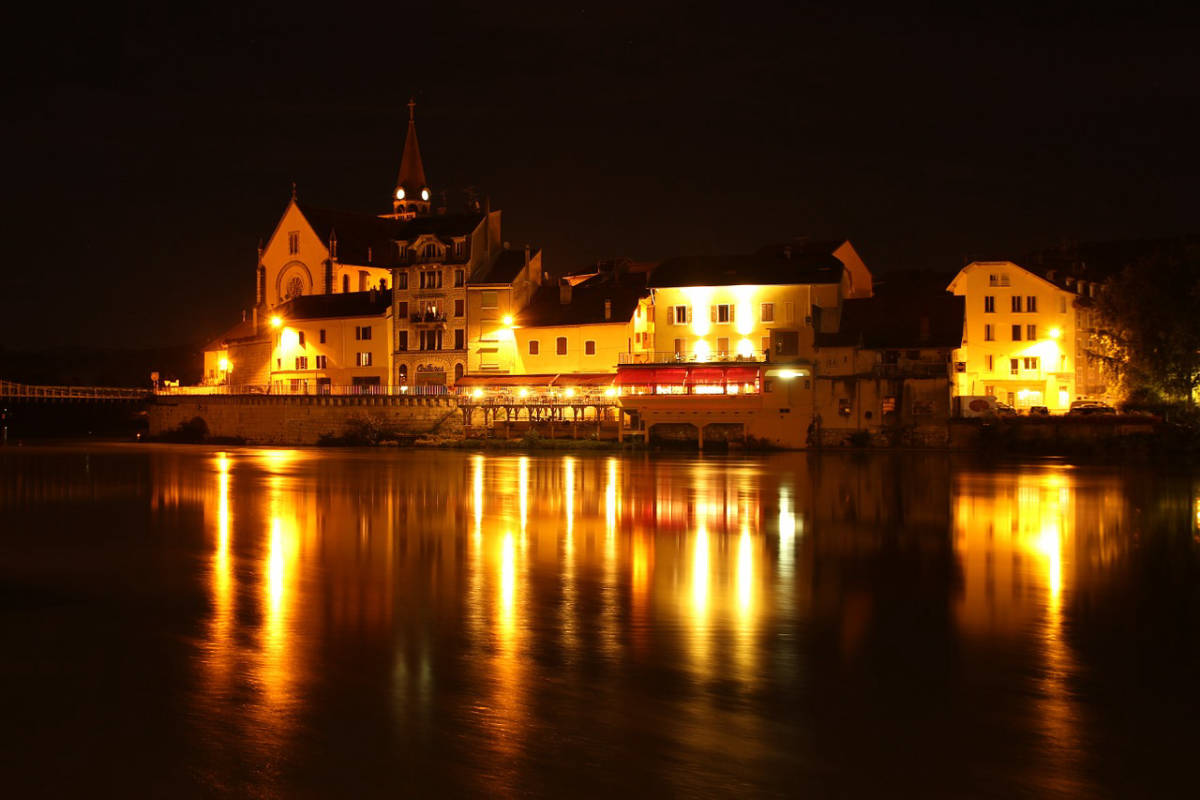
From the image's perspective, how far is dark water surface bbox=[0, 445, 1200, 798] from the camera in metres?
9.23

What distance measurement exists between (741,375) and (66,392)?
6681cm

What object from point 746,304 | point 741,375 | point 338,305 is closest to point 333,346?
point 338,305

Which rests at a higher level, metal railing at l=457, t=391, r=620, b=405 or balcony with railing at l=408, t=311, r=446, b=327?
balcony with railing at l=408, t=311, r=446, b=327

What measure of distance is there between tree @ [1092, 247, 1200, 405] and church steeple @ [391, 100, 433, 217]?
65.3 metres

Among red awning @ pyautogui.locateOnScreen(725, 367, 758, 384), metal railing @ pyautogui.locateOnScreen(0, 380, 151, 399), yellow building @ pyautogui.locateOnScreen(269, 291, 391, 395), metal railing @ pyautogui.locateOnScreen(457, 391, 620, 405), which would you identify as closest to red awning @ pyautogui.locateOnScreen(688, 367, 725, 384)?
red awning @ pyautogui.locateOnScreen(725, 367, 758, 384)

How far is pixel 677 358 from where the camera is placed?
66375 mm

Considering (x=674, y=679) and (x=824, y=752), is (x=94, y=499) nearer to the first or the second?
(x=674, y=679)

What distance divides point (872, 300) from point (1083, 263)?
56.2 ft

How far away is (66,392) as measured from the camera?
3920 inches

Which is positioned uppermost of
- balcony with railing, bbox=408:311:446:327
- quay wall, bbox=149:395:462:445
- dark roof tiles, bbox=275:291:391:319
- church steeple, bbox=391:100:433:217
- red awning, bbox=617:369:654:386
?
church steeple, bbox=391:100:433:217

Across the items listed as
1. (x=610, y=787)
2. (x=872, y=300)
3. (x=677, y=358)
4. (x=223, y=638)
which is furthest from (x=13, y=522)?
(x=872, y=300)

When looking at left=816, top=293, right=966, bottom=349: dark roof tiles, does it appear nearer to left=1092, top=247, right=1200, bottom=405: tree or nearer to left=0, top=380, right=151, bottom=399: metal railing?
left=1092, top=247, right=1200, bottom=405: tree

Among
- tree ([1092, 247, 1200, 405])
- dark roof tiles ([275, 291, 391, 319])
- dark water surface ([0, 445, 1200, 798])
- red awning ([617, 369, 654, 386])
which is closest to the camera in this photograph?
dark water surface ([0, 445, 1200, 798])

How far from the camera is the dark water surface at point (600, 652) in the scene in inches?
364
